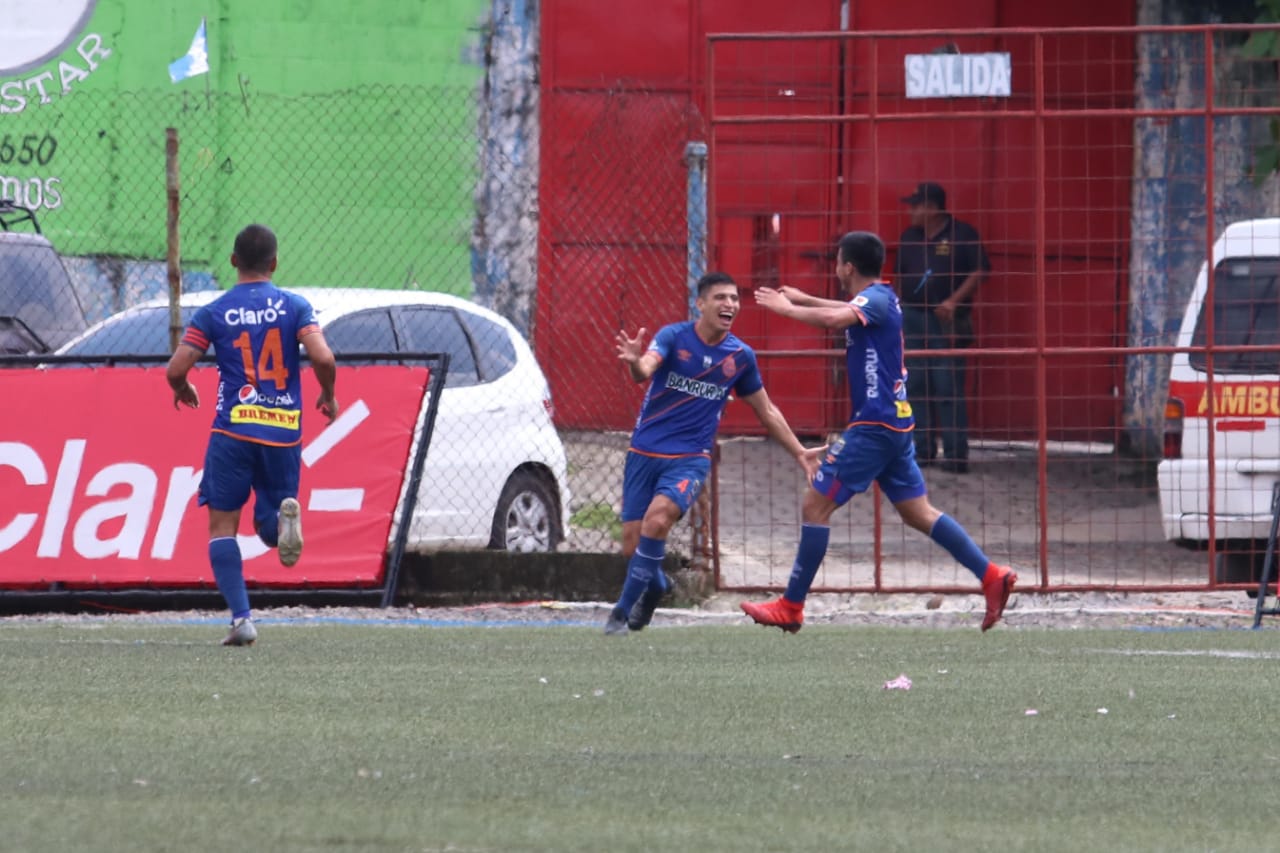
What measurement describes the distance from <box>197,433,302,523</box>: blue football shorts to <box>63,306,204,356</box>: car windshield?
2862mm

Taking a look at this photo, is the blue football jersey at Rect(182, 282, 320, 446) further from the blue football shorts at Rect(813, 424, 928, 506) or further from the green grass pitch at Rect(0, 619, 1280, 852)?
the blue football shorts at Rect(813, 424, 928, 506)

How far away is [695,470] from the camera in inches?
402

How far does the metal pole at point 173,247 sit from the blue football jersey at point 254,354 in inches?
103

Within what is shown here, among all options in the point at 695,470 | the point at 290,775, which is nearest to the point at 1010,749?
the point at 290,775

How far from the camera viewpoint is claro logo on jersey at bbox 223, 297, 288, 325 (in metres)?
9.30

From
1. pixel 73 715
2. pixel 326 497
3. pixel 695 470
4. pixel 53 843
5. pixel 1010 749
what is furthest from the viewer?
pixel 326 497

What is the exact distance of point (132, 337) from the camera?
40.4 ft

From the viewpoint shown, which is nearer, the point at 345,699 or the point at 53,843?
the point at 53,843

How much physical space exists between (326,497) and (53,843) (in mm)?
6741

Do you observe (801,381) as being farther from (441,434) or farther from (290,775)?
(290,775)

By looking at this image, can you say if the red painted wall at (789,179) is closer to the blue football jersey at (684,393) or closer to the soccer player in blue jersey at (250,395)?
the blue football jersey at (684,393)

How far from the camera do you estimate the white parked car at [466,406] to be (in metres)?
Answer: 12.0

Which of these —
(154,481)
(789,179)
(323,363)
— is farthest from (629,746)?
(789,179)

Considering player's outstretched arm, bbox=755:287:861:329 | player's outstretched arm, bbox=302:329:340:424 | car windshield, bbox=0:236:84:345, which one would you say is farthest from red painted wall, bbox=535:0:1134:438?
player's outstretched arm, bbox=302:329:340:424
